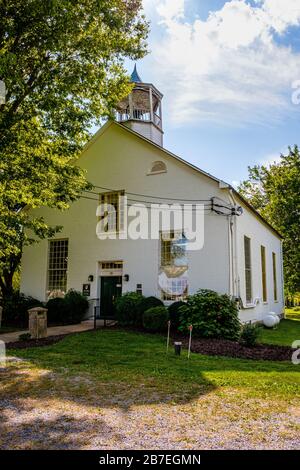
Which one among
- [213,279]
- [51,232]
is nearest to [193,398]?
[213,279]

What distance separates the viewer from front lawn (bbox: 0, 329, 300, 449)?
12.5ft

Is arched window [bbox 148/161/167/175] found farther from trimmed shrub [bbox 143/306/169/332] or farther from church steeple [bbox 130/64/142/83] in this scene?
church steeple [bbox 130/64/142/83]

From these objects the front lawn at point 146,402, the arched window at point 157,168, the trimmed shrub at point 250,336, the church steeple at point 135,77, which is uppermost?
the church steeple at point 135,77

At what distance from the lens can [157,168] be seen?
15.1 metres

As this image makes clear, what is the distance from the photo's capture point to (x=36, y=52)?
10.6m

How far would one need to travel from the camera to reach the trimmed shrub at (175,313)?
40.8ft

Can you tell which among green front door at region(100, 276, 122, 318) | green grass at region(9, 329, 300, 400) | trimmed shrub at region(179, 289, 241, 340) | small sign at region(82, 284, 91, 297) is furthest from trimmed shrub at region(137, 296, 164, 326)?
small sign at region(82, 284, 91, 297)

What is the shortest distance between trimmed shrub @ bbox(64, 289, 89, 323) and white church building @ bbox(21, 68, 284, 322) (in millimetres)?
443

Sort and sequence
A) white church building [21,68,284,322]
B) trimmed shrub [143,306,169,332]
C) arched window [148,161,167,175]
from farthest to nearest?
arched window [148,161,167,175], white church building [21,68,284,322], trimmed shrub [143,306,169,332]

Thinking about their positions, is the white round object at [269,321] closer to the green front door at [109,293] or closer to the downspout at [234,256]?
the downspout at [234,256]

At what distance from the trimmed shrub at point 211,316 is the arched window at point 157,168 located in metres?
5.52

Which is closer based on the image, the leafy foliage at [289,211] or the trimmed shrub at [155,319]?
the trimmed shrub at [155,319]

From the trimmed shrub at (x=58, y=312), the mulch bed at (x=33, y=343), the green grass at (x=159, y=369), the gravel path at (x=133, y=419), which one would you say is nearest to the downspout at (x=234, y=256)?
the green grass at (x=159, y=369)

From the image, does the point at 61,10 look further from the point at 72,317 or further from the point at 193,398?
the point at 72,317
